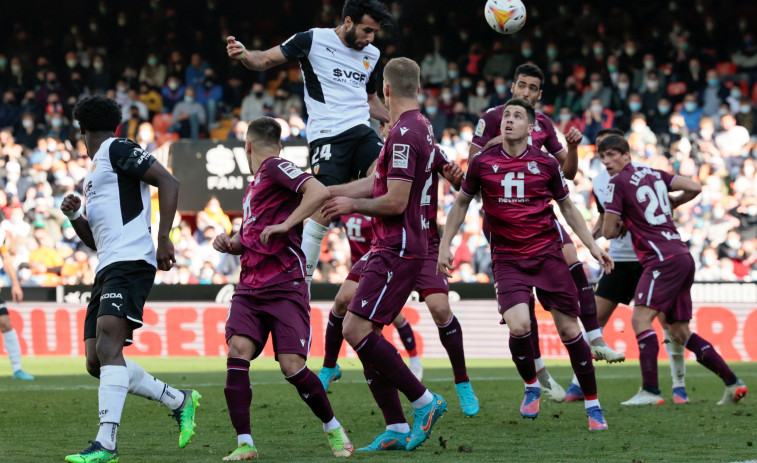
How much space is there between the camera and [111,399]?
238 inches

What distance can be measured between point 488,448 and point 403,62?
2530mm

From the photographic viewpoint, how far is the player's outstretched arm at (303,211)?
607 centimetres

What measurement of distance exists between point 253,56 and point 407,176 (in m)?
2.14

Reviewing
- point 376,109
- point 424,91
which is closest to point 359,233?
point 376,109

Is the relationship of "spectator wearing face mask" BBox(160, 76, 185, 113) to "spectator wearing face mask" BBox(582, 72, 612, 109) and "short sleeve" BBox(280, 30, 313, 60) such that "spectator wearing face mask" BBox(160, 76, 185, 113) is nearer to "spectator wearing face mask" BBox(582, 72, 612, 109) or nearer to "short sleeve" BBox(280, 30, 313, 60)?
"spectator wearing face mask" BBox(582, 72, 612, 109)

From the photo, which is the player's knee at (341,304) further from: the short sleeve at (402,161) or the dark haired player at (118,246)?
the short sleeve at (402,161)

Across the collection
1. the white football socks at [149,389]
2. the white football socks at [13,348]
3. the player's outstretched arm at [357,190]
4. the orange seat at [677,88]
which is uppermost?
the orange seat at [677,88]

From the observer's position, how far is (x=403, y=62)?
21.1ft

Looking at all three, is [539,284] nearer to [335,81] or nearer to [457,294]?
[335,81]

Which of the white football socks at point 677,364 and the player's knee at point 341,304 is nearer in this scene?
the player's knee at point 341,304

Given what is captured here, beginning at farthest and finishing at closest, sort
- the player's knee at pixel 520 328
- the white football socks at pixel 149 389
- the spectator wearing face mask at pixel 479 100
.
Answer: the spectator wearing face mask at pixel 479 100, the player's knee at pixel 520 328, the white football socks at pixel 149 389

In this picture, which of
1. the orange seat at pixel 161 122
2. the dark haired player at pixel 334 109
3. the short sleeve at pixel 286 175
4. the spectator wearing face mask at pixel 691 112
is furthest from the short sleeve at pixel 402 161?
A: the orange seat at pixel 161 122

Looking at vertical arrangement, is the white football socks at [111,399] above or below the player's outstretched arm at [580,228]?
below

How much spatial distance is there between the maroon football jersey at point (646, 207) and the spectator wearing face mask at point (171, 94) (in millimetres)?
17218
